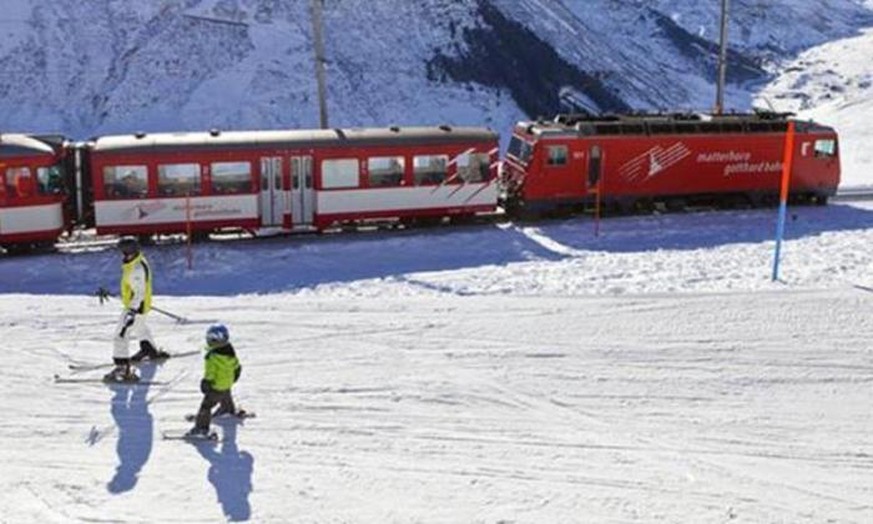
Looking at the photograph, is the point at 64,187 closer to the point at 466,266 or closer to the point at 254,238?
the point at 254,238

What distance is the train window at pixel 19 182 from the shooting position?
2380cm

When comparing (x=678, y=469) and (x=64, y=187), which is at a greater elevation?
(x=64, y=187)

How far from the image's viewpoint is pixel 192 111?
44531 mm

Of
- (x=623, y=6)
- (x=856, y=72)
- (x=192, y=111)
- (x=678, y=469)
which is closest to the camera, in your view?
(x=678, y=469)

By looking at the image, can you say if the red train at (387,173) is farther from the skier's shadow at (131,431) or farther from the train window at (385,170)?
the skier's shadow at (131,431)

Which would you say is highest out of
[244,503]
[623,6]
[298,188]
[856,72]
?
[623,6]

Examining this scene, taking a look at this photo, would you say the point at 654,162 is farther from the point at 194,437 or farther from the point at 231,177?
the point at 194,437

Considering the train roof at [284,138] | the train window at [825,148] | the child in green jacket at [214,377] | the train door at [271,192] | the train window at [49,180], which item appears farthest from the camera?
the train window at [825,148]

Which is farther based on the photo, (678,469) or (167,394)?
(167,394)

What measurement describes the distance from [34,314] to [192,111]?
28.1 metres

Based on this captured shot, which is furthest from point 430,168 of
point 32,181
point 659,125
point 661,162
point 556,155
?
point 32,181

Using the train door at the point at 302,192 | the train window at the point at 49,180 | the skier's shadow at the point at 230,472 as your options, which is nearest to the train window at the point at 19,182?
the train window at the point at 49,180

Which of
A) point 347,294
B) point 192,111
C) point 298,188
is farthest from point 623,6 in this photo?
point 347,294

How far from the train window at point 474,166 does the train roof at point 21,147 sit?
10.3 metres
